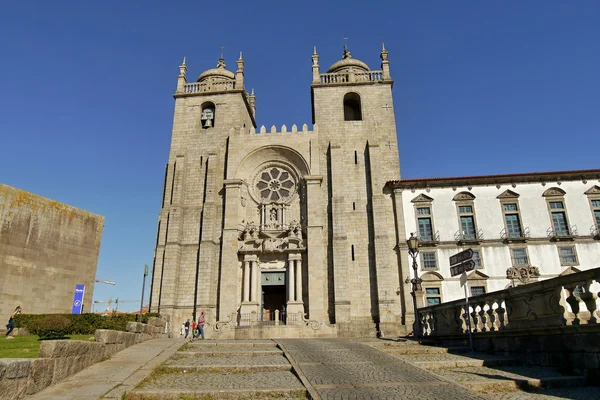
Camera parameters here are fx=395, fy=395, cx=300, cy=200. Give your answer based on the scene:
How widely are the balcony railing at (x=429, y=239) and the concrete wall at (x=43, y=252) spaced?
21.1 m

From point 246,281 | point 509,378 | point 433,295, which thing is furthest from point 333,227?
point 509,378

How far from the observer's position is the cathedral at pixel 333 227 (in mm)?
24484

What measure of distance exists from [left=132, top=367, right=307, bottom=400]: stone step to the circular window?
20564mm

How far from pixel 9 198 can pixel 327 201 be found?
19.0 m

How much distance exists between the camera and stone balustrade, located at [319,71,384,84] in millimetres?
32062

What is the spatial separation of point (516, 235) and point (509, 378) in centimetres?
2001

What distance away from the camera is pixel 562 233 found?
81.8 ft

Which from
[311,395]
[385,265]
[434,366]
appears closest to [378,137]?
[385,265]

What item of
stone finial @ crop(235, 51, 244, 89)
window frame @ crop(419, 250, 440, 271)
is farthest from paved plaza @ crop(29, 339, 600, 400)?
stone finial @ crop(235, 51, 244, 89)

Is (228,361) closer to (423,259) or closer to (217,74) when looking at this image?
(423,259)

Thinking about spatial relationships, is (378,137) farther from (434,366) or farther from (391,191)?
(434,366)

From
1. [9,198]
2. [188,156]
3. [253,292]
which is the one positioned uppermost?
[188,156]

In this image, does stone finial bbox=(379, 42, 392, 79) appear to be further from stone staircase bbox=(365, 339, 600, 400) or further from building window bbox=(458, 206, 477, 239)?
stone staircase bbox=(365, 339, 600, 400)

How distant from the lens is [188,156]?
3073 centimetres
